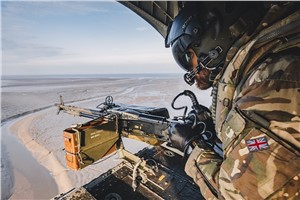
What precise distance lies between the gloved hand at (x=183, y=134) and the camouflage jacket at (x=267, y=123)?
608 mm

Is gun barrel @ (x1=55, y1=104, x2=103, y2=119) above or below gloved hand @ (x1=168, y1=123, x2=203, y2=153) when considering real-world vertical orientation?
below

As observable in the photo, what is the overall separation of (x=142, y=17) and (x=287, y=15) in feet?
8.31

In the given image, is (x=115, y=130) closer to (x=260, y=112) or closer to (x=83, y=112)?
(x=83, y=112)

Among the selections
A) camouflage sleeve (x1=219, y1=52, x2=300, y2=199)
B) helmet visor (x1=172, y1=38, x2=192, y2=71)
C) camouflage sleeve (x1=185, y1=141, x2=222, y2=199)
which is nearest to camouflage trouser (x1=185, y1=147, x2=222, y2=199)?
camouflage sleeve (x1=185, y1=141, x2=222, y2=199)

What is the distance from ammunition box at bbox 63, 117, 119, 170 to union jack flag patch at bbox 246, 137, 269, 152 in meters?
1.85

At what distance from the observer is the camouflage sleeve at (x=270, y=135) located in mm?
904

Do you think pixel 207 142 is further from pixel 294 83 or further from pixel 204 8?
pixel 204 8

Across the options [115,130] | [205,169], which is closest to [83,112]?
[115,130]

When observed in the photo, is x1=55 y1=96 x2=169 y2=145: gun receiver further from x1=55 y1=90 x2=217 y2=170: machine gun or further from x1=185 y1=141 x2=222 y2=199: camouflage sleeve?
x1=185 y1=141 x2=222 y2=199: camouflage sleeve

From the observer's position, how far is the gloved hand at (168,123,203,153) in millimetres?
1740

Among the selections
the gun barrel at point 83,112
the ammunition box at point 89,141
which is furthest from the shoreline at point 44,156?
the ammunition box at point 89,141

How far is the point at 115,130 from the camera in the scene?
9.26ft

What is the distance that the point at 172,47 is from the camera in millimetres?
1917

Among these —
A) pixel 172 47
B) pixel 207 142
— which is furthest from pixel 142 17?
pixel 207 142
